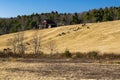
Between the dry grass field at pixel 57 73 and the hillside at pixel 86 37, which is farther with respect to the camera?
the hillside at pixel 86 37

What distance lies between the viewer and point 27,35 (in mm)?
155000

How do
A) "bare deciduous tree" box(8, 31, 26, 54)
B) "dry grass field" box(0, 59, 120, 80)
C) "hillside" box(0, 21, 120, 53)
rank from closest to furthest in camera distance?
"dry grass field" box(0, 59, 120, 80)
"bare deciduous tree" box(8, 31, 26, 54)
"hillside" box(0, 21, 120, 53)

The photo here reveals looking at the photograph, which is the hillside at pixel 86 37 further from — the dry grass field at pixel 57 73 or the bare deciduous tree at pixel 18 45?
the dry grass field at pixel 57 73

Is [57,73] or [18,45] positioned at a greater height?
[18,45]

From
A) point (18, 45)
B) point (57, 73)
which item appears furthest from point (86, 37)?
point (57, 73)

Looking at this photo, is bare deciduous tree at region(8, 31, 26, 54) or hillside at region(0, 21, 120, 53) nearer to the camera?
bare deciduous tree at region(8, 31, 26, 54)

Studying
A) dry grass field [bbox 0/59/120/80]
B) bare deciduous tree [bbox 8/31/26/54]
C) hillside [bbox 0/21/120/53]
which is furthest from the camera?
hillside [bbox 0/21/120/53]

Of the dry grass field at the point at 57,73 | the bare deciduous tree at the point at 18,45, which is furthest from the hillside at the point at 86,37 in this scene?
the dry grass field at the point at 57,73

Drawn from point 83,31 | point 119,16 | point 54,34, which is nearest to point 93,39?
point 83,31

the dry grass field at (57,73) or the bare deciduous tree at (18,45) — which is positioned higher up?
the bare deciduous tree at (18,45)

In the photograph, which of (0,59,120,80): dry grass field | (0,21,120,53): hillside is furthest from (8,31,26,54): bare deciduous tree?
(0,59,120,80): dry grass field

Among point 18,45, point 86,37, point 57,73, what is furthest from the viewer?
point 86,37

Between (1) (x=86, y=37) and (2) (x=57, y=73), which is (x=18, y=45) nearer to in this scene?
(1) (x=86, y=37)

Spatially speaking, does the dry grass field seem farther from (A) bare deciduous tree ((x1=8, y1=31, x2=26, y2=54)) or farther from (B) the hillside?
(B) the hillside
